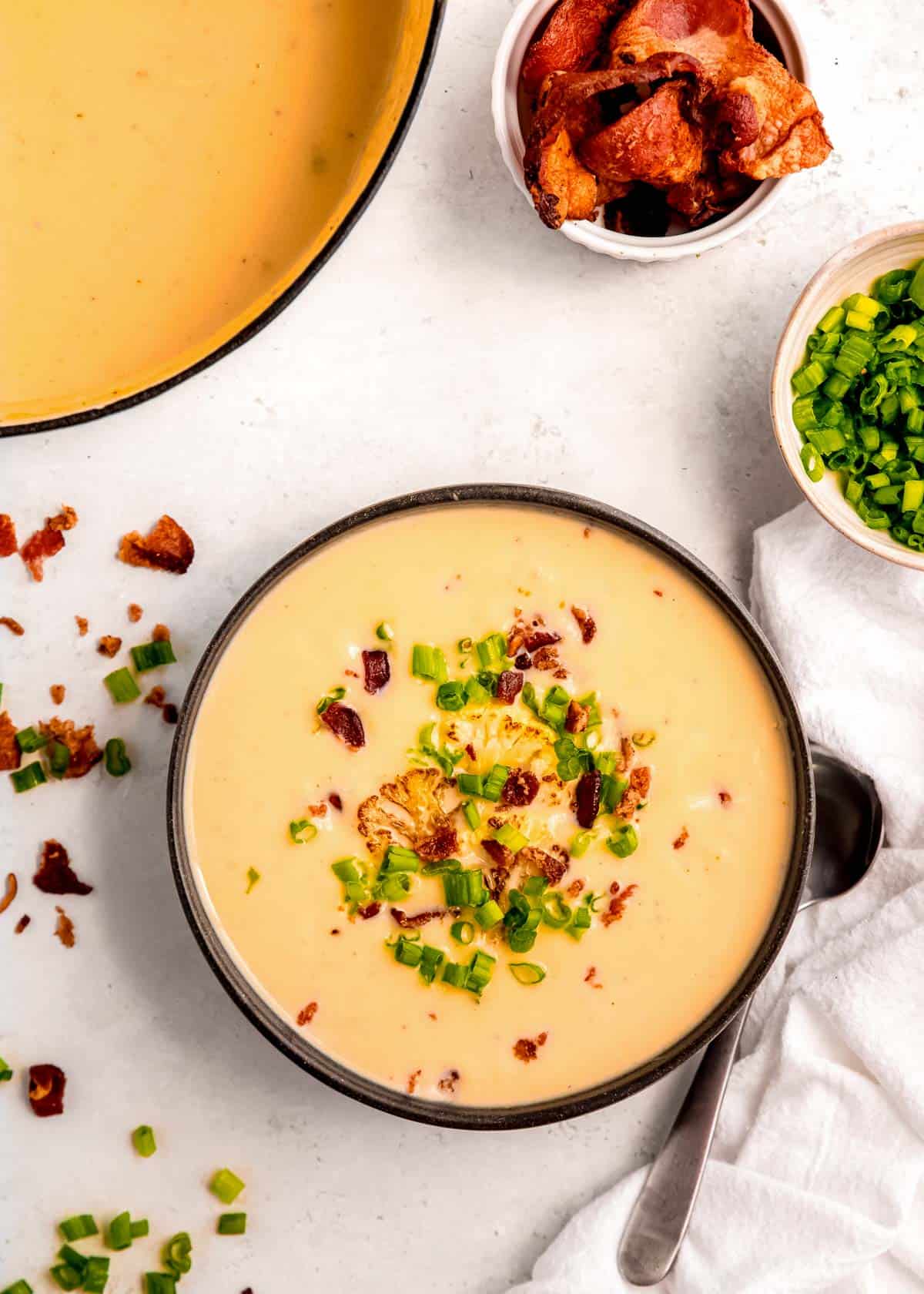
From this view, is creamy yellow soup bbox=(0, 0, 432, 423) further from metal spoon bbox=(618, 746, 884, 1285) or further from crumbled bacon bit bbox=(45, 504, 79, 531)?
metal spoon bbox=(618, 746, 884, 1285)

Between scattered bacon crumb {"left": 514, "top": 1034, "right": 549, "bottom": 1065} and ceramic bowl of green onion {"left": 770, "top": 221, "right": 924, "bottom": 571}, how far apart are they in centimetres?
86

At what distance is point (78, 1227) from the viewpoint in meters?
1.93

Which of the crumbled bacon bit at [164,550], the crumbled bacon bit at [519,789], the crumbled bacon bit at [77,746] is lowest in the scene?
the crumbled bacon bit at [77,746]

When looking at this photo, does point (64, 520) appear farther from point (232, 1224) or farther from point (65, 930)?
point (232, 1224)

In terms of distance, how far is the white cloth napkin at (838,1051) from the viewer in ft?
6.08

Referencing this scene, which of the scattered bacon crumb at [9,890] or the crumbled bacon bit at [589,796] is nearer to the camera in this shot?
the crumbled bacon bit at [589,796]

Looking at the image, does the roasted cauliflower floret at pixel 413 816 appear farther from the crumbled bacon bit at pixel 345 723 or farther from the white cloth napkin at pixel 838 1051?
the white cloth napkin at pixel 838 1051

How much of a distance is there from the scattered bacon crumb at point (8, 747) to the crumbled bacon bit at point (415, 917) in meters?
0.70

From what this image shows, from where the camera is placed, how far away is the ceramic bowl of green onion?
1.73 m

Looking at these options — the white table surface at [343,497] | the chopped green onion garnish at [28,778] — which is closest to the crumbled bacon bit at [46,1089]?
the white table surface at [343,497]

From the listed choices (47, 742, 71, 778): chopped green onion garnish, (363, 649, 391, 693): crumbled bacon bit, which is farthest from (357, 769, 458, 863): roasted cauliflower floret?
(47, 742, 71, 778): chopped green onion garnish

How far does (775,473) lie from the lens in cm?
194

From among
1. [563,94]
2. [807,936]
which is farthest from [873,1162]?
[563,94]

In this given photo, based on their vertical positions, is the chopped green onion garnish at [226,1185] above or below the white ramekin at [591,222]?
below
